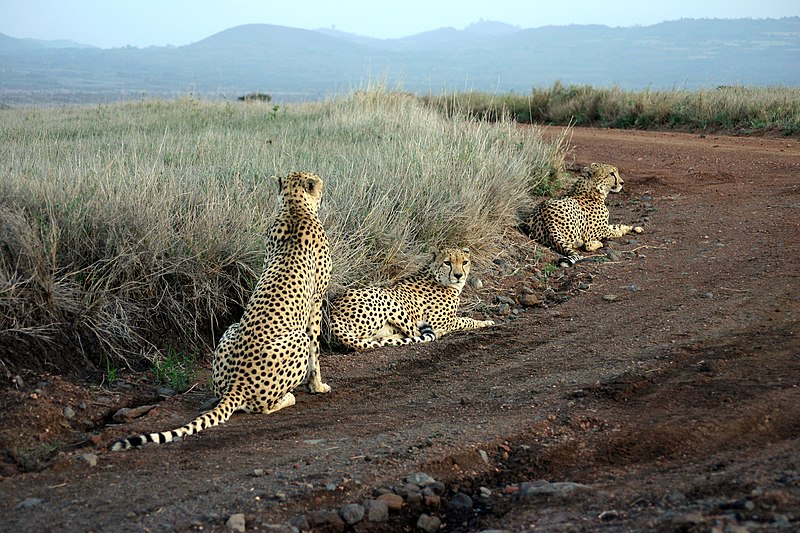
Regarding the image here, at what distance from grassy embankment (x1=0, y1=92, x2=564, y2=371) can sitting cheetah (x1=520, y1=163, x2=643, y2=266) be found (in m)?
0.33

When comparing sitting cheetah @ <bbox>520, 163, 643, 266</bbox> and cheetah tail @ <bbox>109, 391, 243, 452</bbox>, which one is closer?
cheetah tail @ <bbox>109, 391, 243, 452</bbox>

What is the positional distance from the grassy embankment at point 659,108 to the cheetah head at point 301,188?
7666 millimetres

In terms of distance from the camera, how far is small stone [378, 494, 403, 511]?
10.4 feet

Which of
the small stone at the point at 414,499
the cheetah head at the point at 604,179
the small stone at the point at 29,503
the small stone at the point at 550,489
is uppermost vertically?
the cheetah head at the point at 604,179

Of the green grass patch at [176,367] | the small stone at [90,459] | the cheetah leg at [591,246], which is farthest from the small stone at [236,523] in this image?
the cheetah leg at [591,246]

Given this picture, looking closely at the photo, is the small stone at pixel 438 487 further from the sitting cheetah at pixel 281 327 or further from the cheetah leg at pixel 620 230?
the cheetah leg at pixel 620 230

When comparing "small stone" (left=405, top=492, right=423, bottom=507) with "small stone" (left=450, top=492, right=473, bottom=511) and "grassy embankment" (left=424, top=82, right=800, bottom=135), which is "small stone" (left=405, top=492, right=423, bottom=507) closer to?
"small stone" (left=450, top=492, right=473, bottom=511)

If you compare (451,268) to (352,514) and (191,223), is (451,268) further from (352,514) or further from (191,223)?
(352,514)

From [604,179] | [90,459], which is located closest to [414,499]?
[90,459]

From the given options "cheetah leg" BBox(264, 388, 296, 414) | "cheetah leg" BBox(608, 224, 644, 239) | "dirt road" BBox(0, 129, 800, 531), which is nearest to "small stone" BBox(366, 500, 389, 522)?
"dirt road" BBox(0, 129, 800, 531)

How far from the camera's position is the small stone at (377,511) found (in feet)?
10.2

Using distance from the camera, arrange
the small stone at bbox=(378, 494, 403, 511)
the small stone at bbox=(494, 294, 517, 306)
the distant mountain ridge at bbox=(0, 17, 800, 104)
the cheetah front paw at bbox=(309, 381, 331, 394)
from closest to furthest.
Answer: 1. the small stone at bbox=(378, 494, 403, 511)
2. the cheetah front paw at bbox=(309, 381, 331, 394)
3. the small stone at bbox=(494, 294, 517, 306)
4. the distant mountain ridge at bbox=(0, 17, 800, 104)

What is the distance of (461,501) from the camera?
325 cm

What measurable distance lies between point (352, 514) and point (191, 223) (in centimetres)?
323
